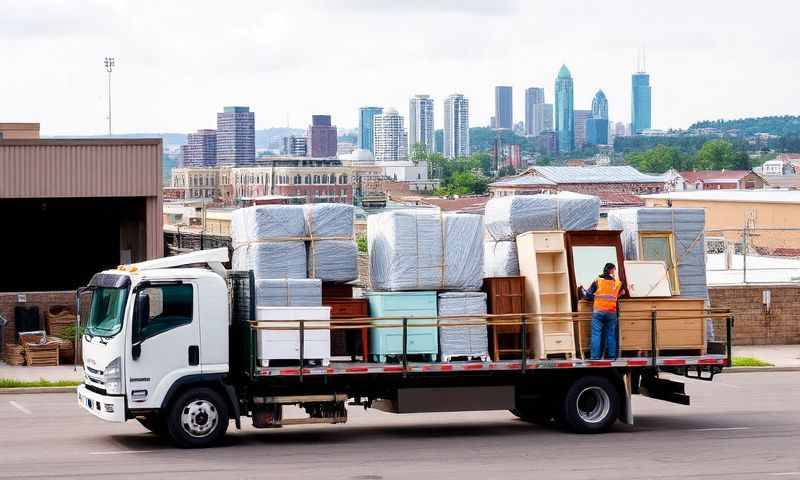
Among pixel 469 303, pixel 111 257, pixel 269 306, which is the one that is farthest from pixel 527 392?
pixel 111 257

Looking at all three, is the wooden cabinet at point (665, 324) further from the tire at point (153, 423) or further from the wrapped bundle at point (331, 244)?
the tire at point (153, 423)

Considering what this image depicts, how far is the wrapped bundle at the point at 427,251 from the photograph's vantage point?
17750 millimetres

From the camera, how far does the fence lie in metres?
35.5

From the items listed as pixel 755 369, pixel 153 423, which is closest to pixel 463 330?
pixel 153 423

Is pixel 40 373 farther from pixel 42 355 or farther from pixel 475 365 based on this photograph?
pixel 475 365

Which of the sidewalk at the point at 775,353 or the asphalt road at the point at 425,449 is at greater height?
the sidewalk at the point at 775,353

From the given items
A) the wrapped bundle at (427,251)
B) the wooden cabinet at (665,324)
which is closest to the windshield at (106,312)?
the wrapped bundle at (427,251)

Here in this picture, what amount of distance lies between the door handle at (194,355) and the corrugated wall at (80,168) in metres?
15.6

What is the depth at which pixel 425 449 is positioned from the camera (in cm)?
1727

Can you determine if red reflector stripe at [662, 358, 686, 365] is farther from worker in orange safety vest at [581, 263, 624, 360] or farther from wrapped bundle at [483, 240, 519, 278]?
wrapped bundle at [483, 240, 519, 278]

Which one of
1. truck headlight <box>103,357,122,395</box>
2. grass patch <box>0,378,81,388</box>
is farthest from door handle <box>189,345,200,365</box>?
grass patch <box>0,378,81,388</box>

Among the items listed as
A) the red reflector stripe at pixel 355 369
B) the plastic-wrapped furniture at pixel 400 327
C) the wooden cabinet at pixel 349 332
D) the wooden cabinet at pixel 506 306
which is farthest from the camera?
the wooden cabinet at pixel 506 306

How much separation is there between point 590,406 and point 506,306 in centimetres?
193

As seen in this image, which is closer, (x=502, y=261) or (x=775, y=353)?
(x=502, y=261)
